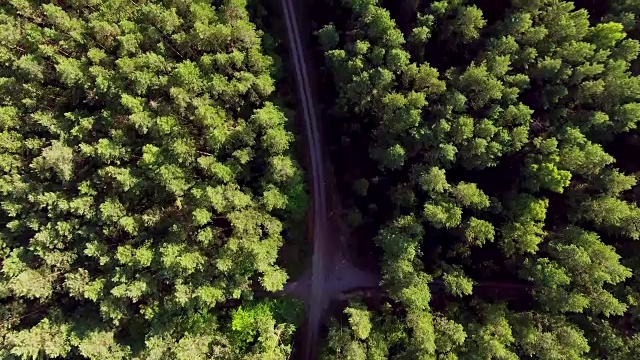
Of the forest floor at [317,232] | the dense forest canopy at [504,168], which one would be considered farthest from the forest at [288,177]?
the forest floor at [317,232]

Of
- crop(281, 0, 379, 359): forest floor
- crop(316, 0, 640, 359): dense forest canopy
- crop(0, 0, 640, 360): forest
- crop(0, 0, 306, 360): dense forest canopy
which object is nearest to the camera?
crop(316, 0, 640, 359): dense forest canopy

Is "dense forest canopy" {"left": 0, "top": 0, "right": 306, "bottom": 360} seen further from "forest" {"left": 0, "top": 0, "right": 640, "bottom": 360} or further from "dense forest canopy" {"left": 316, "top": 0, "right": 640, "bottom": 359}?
"dense forest canopy" {"left": 316, "top": 0, "right": 640, "bottom": 359}

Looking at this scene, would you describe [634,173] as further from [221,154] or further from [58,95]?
[58,95]

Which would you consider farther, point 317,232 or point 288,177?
point 317,232

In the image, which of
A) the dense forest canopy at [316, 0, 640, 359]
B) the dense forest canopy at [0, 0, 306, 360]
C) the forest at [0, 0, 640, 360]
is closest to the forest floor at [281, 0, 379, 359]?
the forest at [0, 0, 640, 360]

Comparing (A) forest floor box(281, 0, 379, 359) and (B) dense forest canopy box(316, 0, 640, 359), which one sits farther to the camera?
(A) forest floor box(281, 0, 379, 359)

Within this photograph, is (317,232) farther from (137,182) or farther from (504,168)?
(504,168)

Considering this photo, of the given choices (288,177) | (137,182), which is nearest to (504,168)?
(288,177)
